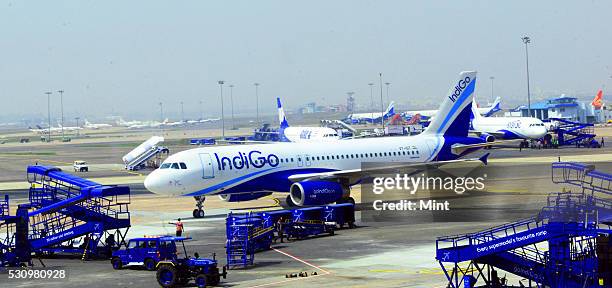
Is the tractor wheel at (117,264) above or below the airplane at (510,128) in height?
below

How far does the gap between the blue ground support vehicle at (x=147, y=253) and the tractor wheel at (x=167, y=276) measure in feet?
7.82

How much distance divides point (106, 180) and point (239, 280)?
221 ft

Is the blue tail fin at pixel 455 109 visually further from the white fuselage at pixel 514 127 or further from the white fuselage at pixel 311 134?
the white fuselage at pixel 311 134

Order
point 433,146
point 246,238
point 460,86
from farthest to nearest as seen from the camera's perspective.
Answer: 1. point 460,86
2. point 433,146
3. point 246,238

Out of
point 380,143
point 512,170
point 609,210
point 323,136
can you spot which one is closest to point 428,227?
point 380,143

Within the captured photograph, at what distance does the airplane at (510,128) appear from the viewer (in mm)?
134500

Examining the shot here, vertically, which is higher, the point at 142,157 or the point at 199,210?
the point at 142,157

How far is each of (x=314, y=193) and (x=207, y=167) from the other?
6.98m

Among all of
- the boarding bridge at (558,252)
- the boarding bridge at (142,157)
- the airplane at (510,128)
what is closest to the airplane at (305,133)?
the airplane at (510,128)

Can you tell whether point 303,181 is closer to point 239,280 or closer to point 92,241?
point 92,241

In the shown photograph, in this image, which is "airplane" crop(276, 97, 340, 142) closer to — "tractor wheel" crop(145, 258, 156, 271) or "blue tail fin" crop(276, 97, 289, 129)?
"blue tail fin" crop(276, 97, 289, 129)

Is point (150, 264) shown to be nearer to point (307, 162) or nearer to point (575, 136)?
point (307, 162)

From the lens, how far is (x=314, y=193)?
61688 millimetres

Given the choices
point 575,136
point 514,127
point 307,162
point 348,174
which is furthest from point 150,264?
point 575,136
